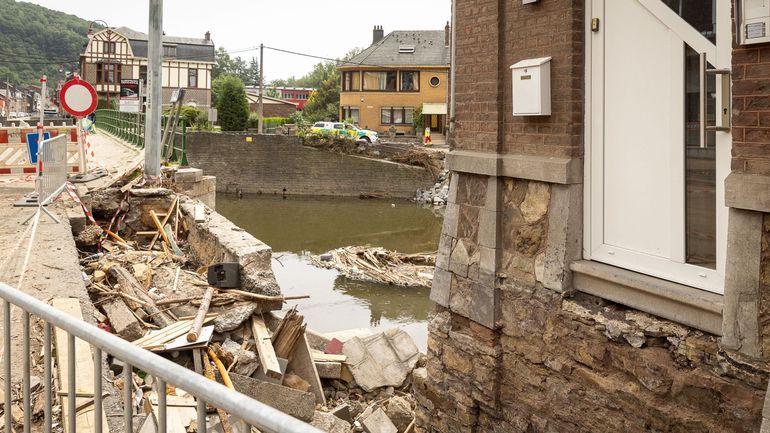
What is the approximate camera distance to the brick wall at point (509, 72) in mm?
5246

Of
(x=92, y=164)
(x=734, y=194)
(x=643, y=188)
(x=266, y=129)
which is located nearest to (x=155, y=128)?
(x=92, y=164)

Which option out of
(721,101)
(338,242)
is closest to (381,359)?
(721,101)

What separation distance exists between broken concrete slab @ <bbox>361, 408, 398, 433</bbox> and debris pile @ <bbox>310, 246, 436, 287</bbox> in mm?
10035

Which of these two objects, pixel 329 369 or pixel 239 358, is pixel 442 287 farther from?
pixel 329 369

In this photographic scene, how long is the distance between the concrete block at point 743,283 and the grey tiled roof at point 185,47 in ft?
232

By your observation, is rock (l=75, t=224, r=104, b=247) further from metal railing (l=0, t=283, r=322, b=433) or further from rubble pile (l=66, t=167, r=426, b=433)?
metal railing (l=0, t=283, r=322, b=433)

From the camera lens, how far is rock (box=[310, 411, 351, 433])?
6969mm

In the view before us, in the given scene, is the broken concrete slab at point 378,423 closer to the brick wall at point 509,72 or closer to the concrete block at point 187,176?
the brick wall at point 509,72

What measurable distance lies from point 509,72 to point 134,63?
70.7m

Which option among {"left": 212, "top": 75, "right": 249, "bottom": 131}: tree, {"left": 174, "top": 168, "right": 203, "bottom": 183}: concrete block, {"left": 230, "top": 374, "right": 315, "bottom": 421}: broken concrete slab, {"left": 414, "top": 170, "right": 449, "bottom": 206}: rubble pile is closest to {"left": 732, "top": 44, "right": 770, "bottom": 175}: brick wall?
{"left": 230, "top": 374, "right": 315, "bottom": 421}: broken concrete slab

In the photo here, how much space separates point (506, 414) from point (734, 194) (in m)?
2.65

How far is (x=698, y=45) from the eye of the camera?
4414 mm

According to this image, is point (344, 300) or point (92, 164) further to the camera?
point (92, 164)

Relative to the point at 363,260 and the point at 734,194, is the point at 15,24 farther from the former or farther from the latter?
the point at 734,194
